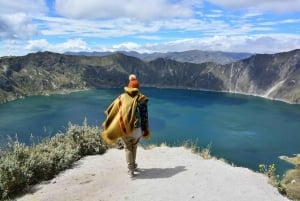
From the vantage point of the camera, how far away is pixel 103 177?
10.7 meters

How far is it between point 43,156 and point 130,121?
312 centimetres

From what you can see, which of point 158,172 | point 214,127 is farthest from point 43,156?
point 214,127

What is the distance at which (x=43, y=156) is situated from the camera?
37.9ft

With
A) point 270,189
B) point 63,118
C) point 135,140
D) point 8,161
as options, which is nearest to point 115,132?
point 135,140

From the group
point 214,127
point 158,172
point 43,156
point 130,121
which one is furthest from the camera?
point 214,127

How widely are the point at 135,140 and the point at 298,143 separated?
100 metres

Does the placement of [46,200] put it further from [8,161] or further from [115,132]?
[115,132]

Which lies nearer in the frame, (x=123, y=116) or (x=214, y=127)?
(x=123, y=116)

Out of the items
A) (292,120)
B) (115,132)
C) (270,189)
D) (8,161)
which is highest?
(115,132)

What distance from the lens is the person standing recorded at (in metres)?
10.5

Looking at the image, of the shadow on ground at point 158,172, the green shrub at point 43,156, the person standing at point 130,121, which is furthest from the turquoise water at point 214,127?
the person standing at point 130,121

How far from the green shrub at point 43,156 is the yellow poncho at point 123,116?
210 centimetres

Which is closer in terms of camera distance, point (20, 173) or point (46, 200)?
point (46, 200)

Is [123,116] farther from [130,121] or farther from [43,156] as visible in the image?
[43,156]
